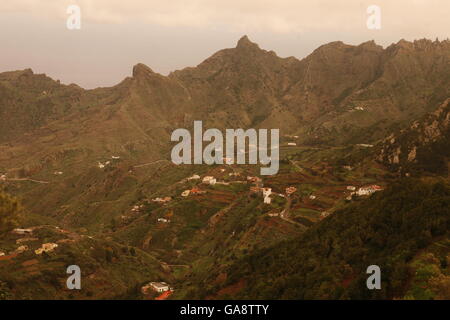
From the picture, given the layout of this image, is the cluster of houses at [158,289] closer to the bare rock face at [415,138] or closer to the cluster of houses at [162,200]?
the cluster of houses at [162,200]

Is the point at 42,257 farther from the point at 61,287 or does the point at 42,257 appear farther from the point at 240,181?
the point at 240,181

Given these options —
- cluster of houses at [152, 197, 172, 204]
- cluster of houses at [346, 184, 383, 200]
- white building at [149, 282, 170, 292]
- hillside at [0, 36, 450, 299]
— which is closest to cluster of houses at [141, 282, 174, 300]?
white building at [149, 282, 170, 292]

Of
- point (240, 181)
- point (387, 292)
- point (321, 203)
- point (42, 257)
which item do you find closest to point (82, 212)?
point (240, 181)

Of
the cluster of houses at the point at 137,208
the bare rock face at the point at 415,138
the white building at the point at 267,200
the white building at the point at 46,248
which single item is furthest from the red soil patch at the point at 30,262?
the bare rock face at the point at 415,138

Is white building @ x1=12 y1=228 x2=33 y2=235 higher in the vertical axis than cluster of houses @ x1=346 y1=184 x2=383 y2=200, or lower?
lower

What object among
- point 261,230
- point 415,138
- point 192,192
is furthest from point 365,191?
point 192,192

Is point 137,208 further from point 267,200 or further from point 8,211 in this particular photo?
point 8,211

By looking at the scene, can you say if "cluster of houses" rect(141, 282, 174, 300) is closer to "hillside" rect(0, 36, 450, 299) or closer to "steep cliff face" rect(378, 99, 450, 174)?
"hillside" rect(0, 36, 450, 299)
